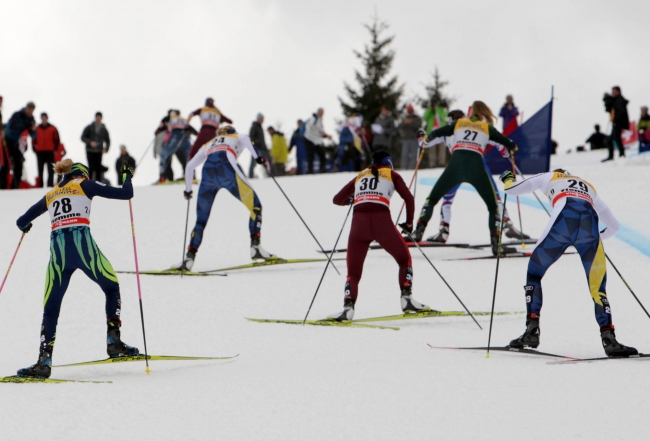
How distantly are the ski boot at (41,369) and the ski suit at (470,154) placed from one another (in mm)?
6026

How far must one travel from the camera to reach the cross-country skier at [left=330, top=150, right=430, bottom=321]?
26.6ft

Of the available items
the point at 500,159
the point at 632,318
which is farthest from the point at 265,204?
the point at 632,318

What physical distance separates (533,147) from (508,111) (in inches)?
118

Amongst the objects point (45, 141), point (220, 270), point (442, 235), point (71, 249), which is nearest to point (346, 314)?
point (71, 249)

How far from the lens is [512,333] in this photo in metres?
7.56

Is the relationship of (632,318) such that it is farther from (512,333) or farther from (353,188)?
(353,188)

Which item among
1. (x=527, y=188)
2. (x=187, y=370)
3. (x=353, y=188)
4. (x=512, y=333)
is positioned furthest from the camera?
(x=353, y=188)

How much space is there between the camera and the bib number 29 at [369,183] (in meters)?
8.22

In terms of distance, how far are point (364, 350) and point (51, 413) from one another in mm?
2617

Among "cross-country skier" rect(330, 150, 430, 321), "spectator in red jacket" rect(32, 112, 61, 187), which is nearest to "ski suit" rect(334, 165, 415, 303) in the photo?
"cross-country skier" rect(330, 150, 430, 321)

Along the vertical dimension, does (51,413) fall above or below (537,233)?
below

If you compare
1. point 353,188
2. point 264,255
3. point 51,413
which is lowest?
point 51,413

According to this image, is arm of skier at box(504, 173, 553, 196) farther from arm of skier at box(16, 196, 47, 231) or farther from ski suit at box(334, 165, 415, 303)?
arm of skier at box(16, 196, 47, 231)

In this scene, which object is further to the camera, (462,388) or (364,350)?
(364,350)
